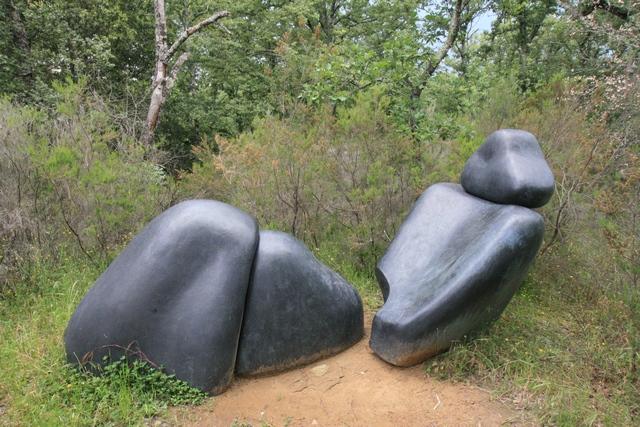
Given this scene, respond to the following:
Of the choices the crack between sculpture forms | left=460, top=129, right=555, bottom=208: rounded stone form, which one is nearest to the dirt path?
the crack between sculpture forms

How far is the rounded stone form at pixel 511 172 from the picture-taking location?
3.88 m

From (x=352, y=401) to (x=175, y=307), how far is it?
4.70 ft

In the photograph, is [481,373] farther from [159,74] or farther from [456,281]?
[159,74]

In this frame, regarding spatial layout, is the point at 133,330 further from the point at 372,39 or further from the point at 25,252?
the point at 372,39

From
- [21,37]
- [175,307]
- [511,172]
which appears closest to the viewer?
[175,307]

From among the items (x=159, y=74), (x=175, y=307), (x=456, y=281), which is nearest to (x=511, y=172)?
(x=456, y=281)

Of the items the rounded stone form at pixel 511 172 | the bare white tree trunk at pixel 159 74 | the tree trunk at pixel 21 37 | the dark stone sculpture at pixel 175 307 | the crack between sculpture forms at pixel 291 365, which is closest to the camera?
the dark stone sculpture at pixel 175 307

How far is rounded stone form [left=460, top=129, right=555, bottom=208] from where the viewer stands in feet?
12.7

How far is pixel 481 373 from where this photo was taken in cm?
367

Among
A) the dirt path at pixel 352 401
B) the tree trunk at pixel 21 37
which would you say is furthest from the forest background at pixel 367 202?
the tree trunk at pixel 21 37

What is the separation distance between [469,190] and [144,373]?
3156 mm

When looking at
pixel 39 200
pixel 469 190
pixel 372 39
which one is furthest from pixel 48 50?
pixel 469 190

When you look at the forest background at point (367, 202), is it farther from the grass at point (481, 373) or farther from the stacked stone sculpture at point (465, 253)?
the stacked stone sculpture at point (465, 253)

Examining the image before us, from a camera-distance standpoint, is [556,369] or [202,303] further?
[556,369]
